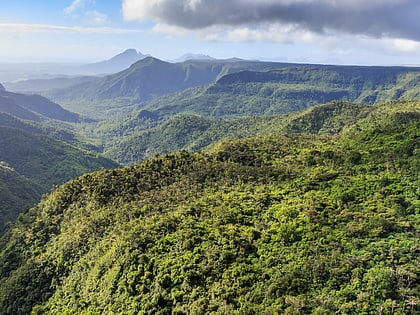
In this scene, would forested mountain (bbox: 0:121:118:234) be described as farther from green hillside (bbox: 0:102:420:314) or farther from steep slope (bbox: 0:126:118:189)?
green hillside (bbox: 0:102:420:314)

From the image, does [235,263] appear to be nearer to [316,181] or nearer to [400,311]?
[400,311]

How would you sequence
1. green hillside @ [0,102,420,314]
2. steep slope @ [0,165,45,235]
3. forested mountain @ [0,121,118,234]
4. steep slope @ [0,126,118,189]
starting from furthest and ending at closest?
steep slope @ [0,126,118,189] → forested mountain @ [0,121,118,234] → steep slope @ [0,165,45,235] → green hillside @ [0,102,420,314]

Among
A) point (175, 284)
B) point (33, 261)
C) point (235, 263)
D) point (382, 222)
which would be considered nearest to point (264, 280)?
point (235, 263)

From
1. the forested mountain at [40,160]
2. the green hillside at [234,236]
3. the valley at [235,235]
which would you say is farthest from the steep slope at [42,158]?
the green hillside at [234,236]

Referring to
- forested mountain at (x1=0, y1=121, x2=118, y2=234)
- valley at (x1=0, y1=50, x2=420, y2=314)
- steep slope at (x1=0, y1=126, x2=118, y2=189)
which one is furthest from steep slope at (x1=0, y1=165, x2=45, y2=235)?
valley at (x1=0, y1=50, x2=420, y2=314)

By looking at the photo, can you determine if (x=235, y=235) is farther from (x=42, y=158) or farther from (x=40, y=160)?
(x=42, y=158)

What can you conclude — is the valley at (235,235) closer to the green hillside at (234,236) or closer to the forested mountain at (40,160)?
the green hillside at (234,236)

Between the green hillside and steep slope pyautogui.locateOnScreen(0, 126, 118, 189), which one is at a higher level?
the green hillside

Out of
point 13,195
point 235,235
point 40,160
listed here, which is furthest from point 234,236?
point 40,160

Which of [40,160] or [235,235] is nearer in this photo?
[235,235]
